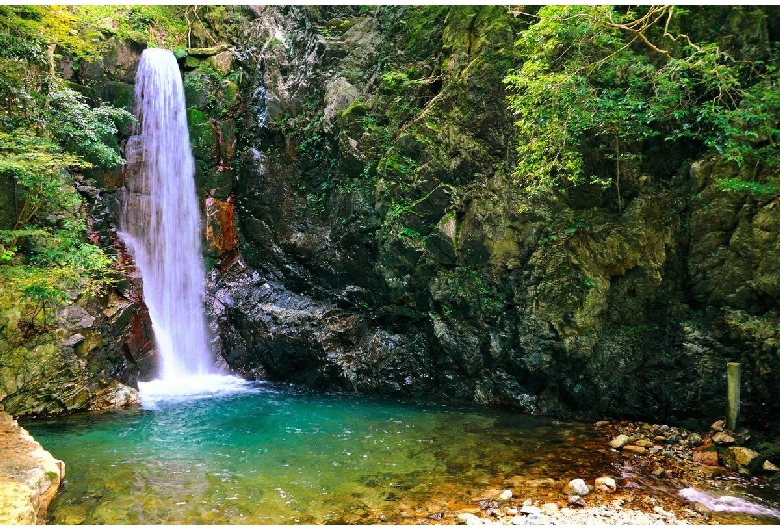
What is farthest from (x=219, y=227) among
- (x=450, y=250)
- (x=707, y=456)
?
(x=707, y=456)

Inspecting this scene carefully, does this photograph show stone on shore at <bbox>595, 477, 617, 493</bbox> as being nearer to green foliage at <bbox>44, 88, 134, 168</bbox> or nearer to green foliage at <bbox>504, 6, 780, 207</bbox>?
green foliage at <bbox>504, 6, 780, 207</bbox>

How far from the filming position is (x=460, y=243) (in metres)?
10.7

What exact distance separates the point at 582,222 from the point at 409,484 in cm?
598

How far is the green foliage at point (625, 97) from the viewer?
7500mm

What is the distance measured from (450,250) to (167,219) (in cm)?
838

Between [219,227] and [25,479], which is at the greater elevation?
[219,227]

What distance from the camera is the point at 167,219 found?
45.2 ft

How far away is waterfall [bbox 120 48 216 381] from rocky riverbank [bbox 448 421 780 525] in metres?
9.83

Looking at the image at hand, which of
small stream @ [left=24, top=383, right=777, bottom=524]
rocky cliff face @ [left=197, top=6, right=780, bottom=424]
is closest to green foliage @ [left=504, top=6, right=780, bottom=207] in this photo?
rocky cliff face @ [left=197, top=6, right=780, bottom=424]

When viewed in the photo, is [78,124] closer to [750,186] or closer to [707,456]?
[750,186]

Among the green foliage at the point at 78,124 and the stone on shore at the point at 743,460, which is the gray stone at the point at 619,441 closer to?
the stone on shore at the point at 743,460

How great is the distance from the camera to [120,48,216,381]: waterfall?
13.1 m

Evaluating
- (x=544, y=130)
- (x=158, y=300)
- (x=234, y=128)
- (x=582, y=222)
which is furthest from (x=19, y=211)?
(x=582, y=222)

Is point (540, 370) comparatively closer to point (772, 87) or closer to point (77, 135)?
point (772, 87)
